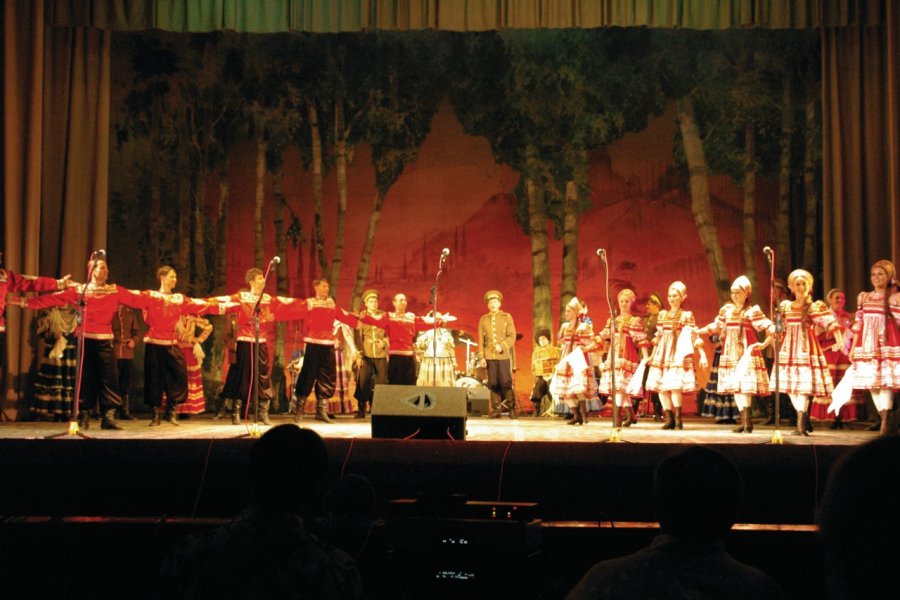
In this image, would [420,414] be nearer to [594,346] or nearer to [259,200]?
[594,346]

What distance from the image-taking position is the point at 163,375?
352 inches

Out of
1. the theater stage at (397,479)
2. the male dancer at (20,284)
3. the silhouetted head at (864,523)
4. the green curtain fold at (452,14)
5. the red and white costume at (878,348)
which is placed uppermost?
the green curtain fold at (452,14)

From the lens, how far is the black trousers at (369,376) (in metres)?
11.2

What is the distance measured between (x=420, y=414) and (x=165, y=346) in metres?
3.80

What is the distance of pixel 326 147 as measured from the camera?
1279 centimetres

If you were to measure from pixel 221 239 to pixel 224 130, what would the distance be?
4.92ft

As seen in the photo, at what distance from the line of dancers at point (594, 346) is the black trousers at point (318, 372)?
0.01m

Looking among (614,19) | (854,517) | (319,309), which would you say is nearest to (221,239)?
(319,309)

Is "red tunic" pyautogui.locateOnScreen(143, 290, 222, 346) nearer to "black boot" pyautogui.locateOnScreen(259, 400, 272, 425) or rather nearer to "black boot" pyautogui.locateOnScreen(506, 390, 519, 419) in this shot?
"black boot" pyautogui.locateOnScreen(259, 400, 272, 425)

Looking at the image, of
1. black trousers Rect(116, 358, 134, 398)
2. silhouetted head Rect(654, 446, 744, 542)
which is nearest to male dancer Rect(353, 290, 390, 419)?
black trousers Rect(116, 358, 134, 398)

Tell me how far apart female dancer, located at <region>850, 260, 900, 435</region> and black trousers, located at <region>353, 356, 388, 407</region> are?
559 cm

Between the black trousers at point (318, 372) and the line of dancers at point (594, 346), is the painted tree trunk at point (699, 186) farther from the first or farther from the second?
the black trousers at point (318, 372)

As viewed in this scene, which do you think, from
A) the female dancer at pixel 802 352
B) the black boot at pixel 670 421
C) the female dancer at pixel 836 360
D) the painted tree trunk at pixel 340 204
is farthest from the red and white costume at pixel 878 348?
the painted tree trunk at pixel 340 204

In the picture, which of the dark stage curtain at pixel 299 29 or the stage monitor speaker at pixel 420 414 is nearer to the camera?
the stage monitor speaker at pixel 420 414
